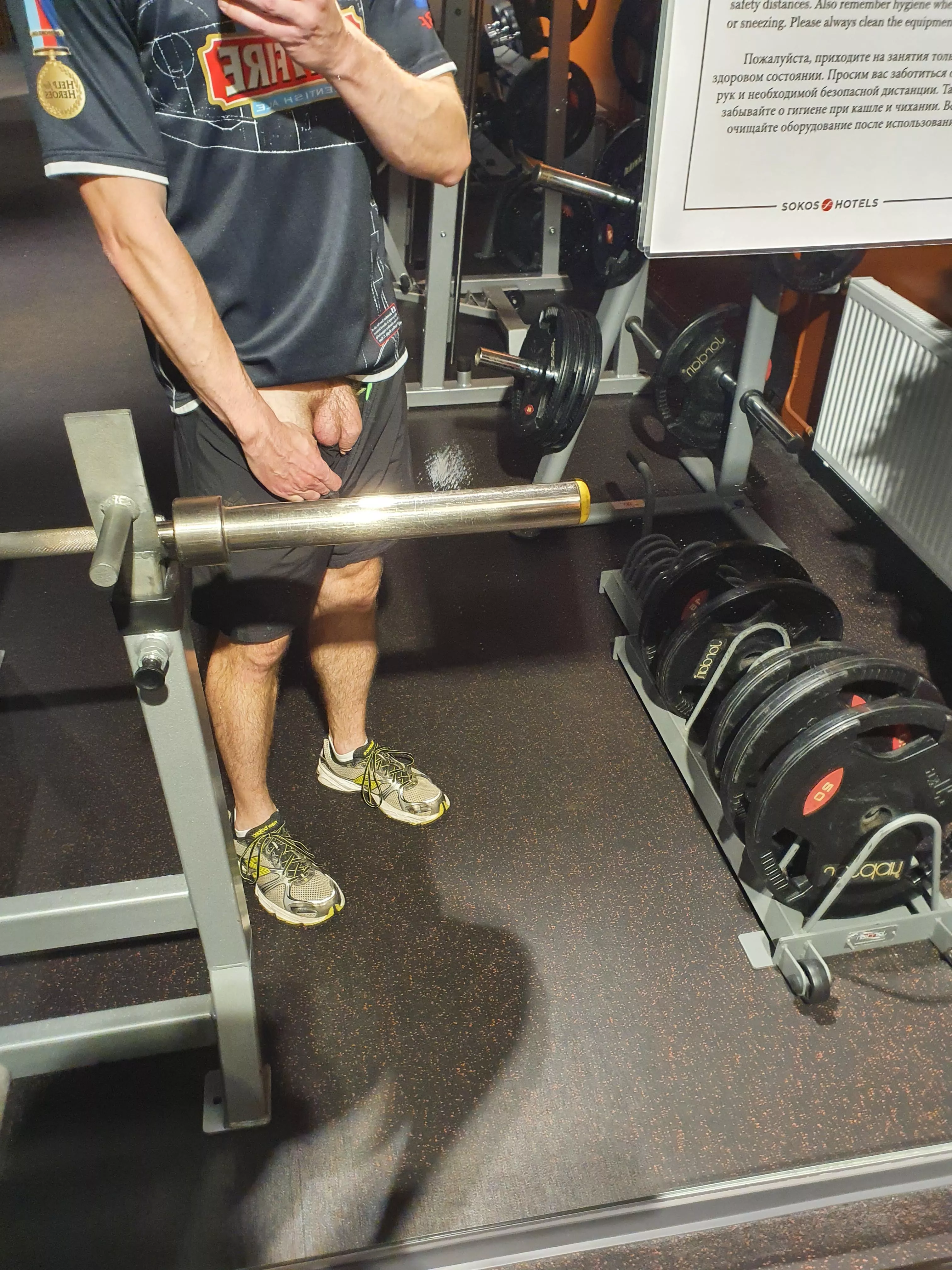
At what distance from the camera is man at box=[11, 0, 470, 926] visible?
1037 mm

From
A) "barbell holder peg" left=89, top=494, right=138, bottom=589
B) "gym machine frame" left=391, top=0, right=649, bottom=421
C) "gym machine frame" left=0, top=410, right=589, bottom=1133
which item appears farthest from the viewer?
"gym machine frame" left=391, top=0, right=649, bottom=421

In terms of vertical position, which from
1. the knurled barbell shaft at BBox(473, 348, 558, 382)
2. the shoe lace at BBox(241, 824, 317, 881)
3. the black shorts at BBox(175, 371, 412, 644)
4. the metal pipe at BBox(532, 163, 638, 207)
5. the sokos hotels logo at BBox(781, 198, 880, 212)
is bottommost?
the shoe lace at BBox(241, 824, 317, 881)

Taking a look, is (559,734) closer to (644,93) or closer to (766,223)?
(766,223)

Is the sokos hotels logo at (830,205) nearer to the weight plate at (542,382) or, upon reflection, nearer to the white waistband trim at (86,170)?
the white waistband trim at (86,170)

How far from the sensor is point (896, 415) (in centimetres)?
232

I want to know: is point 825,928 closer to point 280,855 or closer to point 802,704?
point 802,704

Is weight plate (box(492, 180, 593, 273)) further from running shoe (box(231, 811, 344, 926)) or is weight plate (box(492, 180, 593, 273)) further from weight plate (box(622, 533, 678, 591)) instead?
running shoe (box(231, 811, 344, 926))

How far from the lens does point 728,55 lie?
3.77 ft

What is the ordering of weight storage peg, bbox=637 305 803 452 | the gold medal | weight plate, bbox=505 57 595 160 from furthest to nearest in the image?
weight plate, bbox=505 57 595 160 < weight storage peg, bbox=637 305 803 452 < the gold medal

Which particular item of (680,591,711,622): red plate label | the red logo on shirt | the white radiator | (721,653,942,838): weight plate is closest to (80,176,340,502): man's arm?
the red logo on shirt

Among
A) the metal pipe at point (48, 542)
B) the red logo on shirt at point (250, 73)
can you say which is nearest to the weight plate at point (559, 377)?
the red logo on shirt at point (250, 73)

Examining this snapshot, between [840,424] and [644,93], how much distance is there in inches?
49.6

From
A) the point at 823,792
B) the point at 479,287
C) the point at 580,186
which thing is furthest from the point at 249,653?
the point at 479,287

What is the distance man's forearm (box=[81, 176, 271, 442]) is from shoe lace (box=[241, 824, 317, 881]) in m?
0.76
